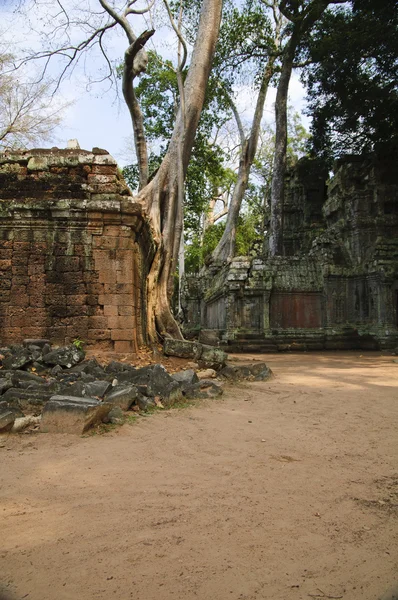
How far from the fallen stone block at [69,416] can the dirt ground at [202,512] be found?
106 millimetres

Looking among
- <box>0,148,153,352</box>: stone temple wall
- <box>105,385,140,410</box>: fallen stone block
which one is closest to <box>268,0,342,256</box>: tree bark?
<box>0,148,153,352</box>: stone temple wall

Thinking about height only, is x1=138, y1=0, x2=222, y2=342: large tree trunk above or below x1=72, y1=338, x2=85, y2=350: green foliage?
above

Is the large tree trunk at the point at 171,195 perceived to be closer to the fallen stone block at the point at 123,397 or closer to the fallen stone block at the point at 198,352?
the fallen stone block at the point at 198,352

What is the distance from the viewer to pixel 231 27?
19.7 meters

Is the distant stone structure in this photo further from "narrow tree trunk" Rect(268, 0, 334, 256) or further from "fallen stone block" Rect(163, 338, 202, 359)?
"fallen stone block" Rect(163, 338, 202, 359)

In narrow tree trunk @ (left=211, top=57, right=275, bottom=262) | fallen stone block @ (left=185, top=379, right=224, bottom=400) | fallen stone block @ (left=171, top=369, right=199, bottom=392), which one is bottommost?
fallen stone block @ (left=185, top=379, right=224, bottom=400)

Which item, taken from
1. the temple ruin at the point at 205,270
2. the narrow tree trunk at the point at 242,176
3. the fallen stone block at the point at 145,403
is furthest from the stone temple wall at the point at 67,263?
the narrow tree trunk at the point at 242,176

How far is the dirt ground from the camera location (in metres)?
1.75

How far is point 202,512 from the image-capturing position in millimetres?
2344

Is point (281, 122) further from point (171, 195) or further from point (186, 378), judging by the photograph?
point (186, 378)

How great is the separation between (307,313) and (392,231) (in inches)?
184

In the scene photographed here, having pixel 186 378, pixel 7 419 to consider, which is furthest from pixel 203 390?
pixel 7 419

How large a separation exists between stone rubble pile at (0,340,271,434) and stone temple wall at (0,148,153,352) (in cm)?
73

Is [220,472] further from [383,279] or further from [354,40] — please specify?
[354,40]
